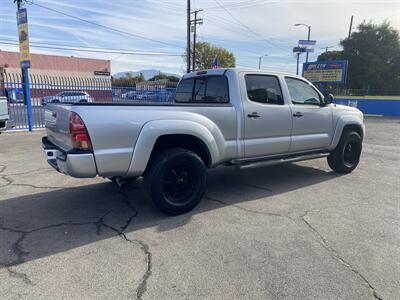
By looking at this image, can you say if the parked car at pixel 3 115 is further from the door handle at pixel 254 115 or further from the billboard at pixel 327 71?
the billboard at pixel 327 71

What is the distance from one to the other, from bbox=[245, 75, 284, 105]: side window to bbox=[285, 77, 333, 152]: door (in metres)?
0.31

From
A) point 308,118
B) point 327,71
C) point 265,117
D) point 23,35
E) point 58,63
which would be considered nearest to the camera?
point 265,117

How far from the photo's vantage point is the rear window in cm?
485

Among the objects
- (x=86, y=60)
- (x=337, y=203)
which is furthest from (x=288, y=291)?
(x=86, y=60)

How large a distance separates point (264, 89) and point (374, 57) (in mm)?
40452

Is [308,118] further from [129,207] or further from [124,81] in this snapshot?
[124,81]

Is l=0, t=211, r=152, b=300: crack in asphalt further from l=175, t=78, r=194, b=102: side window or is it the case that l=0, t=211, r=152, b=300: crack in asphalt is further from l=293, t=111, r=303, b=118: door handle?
l=293, t=111, r=303, b=118: door handle

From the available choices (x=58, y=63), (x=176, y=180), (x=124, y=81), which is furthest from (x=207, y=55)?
(x=176, y=180)

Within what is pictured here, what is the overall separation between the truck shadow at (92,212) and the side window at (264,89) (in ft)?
5.03

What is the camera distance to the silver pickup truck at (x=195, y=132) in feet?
11.5

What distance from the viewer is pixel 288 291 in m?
2.65

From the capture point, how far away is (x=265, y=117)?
16.2 ft

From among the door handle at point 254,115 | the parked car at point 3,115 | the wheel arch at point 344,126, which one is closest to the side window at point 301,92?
the wheel arch at point 344,126

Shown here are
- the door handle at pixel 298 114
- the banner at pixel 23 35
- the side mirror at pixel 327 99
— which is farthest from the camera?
the banner at pixel 23 35
